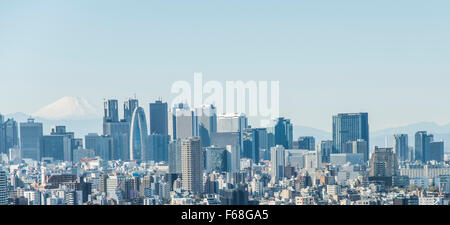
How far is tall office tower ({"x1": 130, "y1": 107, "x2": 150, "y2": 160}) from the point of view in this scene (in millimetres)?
14671

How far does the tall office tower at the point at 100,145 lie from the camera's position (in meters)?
14.8

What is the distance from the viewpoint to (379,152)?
13883 millimetres

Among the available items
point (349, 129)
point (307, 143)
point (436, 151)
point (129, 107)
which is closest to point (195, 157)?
point (129, 107)

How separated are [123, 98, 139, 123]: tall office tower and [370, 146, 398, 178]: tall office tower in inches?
197

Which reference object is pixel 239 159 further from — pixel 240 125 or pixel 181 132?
pixel 240 125

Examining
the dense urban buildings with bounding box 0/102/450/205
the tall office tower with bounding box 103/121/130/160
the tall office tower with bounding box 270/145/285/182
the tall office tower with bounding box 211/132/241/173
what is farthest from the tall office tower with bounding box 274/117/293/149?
the tall office tower with bounding box 103/121/130/160

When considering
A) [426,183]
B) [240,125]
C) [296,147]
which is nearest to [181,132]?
[296,147]

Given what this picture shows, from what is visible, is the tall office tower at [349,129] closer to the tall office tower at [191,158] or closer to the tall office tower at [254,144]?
the tall office tower at [254,144]

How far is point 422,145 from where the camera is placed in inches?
542

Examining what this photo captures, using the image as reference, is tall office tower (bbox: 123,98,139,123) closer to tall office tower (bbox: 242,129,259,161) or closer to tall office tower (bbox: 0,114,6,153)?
tall office tower (bbox: 242,129,259,161)

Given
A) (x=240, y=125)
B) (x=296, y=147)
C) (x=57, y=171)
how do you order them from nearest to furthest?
1. (x=240, y=125)
2. (x=296, y=147)
3. (x=57, y=171)

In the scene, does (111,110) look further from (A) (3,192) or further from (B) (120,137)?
(A) (3,192)
